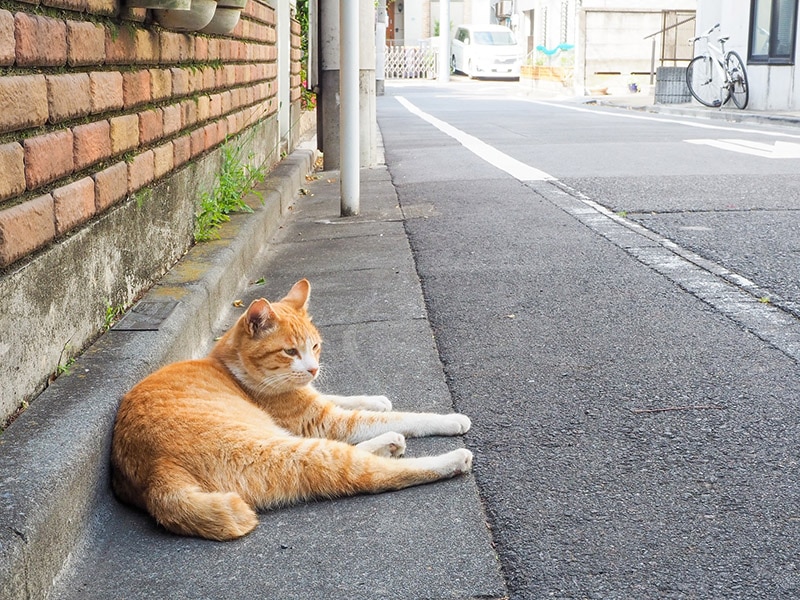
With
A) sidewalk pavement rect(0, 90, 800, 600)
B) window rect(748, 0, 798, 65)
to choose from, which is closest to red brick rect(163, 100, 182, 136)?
sidewalk pavement rect(0, 90, 800, 600)

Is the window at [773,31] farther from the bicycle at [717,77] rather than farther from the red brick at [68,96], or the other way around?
the red brick at [68,96]

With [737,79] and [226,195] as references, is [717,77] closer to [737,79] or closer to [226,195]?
[737,79]

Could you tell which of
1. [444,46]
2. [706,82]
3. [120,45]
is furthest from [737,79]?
[444,46]

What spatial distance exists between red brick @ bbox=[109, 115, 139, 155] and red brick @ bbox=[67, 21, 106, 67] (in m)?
0.24

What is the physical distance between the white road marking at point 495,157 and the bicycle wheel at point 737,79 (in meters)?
6.59

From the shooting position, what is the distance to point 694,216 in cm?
678

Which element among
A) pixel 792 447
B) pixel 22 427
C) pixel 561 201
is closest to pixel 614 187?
pixel 561 201

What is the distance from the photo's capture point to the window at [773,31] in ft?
62.6

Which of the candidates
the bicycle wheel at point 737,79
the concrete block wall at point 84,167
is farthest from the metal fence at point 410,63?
the concrete block wall at point 84,167

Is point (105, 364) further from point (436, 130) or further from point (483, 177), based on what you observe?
point (436, 130)

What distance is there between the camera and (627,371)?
Answer: 3580mm

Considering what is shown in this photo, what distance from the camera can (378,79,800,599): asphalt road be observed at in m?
2.28

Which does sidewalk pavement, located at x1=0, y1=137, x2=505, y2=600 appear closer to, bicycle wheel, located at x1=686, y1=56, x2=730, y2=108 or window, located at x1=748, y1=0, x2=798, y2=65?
window, located at x1=748, y1=0, x2=798, y2=65

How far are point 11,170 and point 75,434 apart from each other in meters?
0.68
